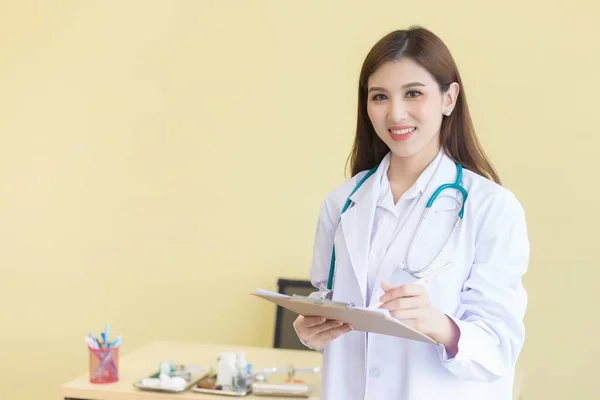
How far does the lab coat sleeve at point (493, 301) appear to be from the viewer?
59.1 inches

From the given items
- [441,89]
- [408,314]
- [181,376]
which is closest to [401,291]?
[408,314]

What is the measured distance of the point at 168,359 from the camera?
2.84m

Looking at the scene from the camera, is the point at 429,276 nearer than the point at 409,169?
Yes

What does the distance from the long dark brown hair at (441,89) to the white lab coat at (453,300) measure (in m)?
0.06

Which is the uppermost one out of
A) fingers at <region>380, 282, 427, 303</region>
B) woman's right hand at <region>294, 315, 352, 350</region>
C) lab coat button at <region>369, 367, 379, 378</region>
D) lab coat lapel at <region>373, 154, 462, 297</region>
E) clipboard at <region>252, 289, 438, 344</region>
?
lab coat lapel at <region>373, 154, 462, 297</region>

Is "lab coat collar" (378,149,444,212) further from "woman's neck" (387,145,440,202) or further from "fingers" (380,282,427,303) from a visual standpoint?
"fingers" (380,282,427,303)

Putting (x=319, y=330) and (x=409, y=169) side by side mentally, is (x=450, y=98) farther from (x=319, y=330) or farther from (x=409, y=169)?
(x=319, y=330)

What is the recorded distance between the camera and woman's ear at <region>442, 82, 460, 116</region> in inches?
67.6

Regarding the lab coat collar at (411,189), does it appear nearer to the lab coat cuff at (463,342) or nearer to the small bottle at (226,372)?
the lab coat cuff at (463,342)

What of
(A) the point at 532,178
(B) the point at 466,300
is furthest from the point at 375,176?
(A) the point at 532,178

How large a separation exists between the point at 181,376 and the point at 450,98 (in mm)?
1322

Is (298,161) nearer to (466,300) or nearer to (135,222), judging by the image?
(135,222)

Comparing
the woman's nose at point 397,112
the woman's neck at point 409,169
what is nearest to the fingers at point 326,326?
the woman's neck at point 409,169

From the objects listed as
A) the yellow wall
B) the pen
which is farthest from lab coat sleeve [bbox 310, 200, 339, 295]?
the yellow wall
